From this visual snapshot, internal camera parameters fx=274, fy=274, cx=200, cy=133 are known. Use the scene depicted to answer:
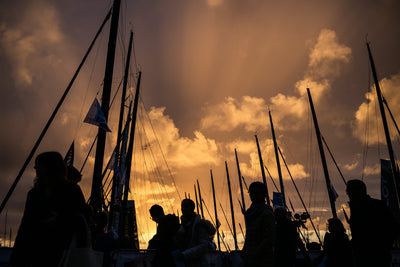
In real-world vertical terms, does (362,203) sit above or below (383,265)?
above

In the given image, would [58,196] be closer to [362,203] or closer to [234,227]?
[362,203]

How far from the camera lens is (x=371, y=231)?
11.7ft

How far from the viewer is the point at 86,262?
7.68ft

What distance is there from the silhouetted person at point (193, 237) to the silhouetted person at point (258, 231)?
1.91ft

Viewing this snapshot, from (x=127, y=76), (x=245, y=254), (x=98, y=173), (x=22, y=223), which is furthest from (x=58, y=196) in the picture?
(x=127, y=76)

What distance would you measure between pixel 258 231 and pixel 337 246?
2.48 metres

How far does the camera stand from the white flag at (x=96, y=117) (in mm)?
8789

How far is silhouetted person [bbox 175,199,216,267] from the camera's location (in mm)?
3711

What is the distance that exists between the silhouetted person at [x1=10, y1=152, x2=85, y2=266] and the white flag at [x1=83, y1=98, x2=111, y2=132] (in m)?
6.60

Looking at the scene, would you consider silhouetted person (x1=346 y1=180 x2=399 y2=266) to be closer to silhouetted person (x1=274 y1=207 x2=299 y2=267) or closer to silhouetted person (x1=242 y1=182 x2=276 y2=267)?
silhouetted person (x1=242 y1=182 x2=276 y2=267)

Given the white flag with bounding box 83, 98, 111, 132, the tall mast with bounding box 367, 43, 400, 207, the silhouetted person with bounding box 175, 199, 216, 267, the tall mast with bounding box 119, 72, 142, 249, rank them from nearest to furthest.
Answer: the silhouetted person with bounding box 175, 199, 216, 267 → the white flag with bounding box 83, 98, 111, 132 → the tall mast with bounding box 367, 43, 400, 207 → the tall mast with bounding box 119, 72, 142, 249

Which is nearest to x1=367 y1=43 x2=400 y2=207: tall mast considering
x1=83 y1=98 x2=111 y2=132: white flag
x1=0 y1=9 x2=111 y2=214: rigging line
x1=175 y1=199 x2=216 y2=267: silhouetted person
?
x1=175 y1=199 x2=216 y2=267: silhouetted person

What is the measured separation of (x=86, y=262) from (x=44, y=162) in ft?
3.13

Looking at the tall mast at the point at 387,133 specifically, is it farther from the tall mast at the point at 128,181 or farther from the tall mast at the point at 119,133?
the tall mast at the point at 119,133
